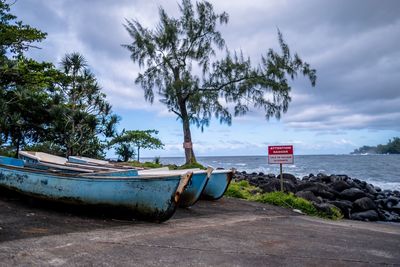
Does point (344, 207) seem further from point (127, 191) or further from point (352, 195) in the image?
point (127, 191)

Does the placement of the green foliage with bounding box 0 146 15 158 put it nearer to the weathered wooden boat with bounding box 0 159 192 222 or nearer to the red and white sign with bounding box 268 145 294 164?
the weathered wooden boat with bounding box 0 159 192 222

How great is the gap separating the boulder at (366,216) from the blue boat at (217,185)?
4307mm

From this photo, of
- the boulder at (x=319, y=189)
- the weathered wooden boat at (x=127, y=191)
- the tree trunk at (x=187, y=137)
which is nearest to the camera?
the weathered wooden boat at (x=127, y=191)

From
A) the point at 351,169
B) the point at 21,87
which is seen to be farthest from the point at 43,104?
the point at 351,169

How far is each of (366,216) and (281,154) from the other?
3.59m

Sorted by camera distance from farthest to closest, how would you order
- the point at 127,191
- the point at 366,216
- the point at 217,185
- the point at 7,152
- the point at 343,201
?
1. the point at 7,152
2. the point at 343,201
3. the point at 366,216
4. the point at 217,185
5. the point at 127,191

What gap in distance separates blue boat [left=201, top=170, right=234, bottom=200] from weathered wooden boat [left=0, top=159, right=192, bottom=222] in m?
3.32

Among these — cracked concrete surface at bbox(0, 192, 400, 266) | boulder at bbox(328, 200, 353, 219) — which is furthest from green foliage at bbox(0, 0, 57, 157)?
boulder at bbox(328, 200, 353, 219)

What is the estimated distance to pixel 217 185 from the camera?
9.23 m

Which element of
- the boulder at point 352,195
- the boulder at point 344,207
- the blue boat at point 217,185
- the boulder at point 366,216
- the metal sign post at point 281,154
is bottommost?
the boulder at point 366,216

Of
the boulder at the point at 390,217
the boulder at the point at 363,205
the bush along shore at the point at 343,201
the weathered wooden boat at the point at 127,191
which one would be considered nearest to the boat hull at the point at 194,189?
the weathered wooden boat at the point at 127,191

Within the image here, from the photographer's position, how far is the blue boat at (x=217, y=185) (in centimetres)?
914

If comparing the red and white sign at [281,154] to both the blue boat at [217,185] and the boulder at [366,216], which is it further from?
the boulder at [366,216]

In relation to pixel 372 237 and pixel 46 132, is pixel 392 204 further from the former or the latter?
pixel 46 132
